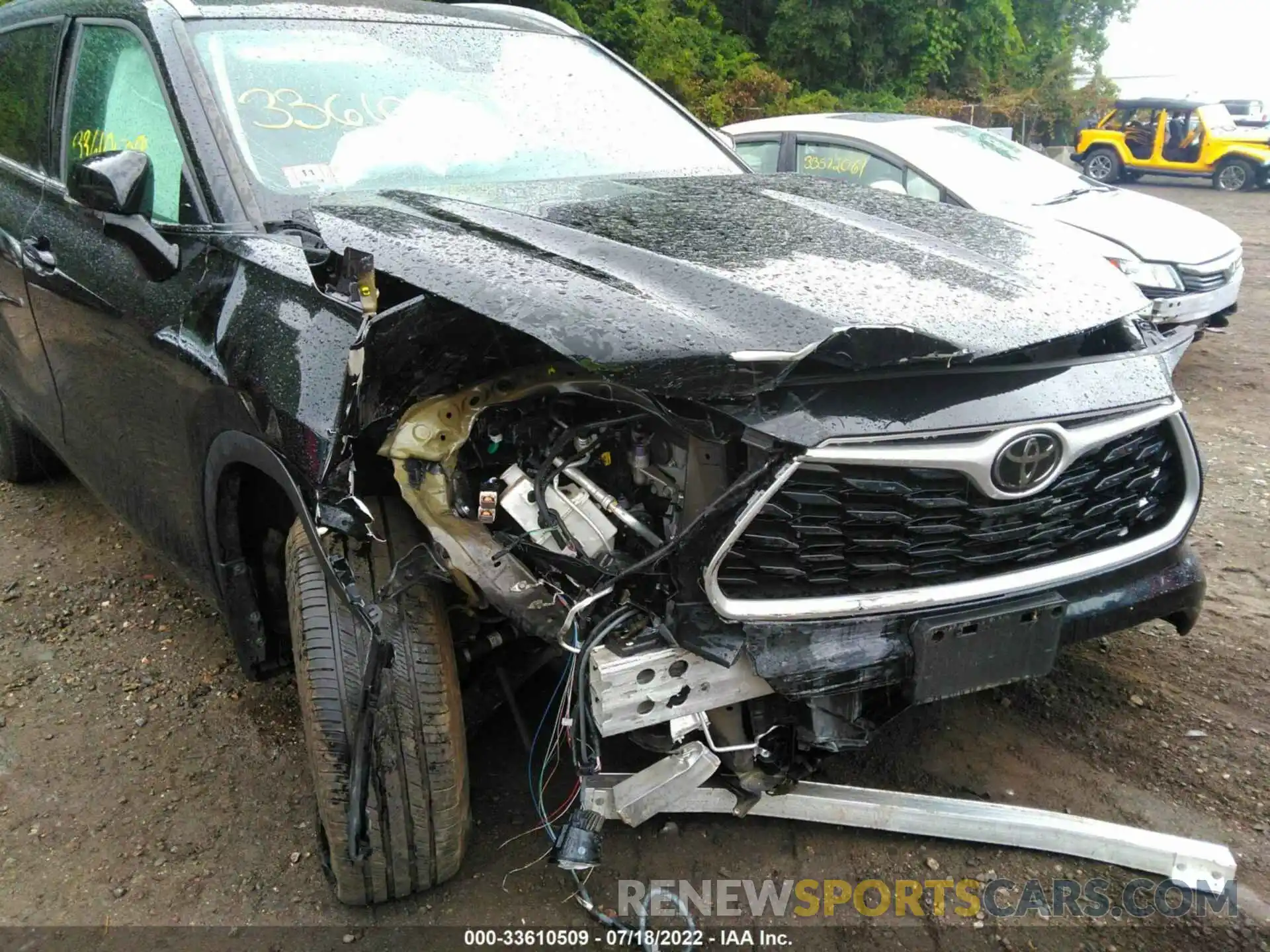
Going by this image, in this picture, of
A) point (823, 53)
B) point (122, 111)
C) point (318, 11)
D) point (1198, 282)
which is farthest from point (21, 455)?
point (823, 53)

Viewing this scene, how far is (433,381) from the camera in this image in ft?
6.77

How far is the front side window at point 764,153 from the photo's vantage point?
7078 mm

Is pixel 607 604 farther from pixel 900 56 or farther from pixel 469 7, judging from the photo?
pixel 900 56

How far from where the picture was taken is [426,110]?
297cm

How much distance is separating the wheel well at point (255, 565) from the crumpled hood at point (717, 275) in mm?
733

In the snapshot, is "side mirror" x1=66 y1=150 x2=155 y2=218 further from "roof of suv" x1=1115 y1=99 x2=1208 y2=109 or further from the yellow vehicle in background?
"roof of suv" x1=1115 y1=99 x2=1208 y2=109

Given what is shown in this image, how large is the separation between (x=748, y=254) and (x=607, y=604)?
80cm

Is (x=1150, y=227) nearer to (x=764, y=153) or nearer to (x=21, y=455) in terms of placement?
(x=764, y=153)

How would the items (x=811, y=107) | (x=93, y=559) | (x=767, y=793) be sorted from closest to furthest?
(x=767, y=793) → (x=93, y=559) → (x=811, y=107)

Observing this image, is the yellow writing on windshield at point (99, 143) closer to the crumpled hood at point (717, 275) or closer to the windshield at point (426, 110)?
the windshield at point (426, 110)

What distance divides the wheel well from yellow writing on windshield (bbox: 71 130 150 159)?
1.02 m

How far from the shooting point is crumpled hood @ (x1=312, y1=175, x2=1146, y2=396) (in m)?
1.74

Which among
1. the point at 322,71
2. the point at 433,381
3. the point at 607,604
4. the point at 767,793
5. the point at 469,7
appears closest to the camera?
the point at 607,604

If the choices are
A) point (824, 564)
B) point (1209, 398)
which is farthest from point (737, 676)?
point (1209, 398)
